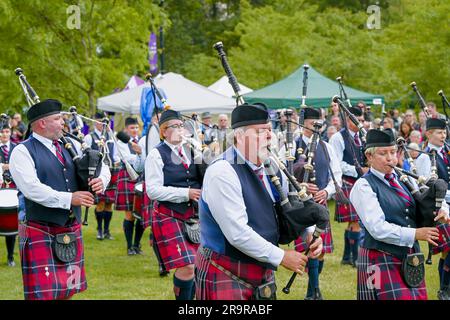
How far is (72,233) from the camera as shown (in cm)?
500

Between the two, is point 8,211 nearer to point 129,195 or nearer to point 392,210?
point 129,195

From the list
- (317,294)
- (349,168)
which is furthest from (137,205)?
(317,294)

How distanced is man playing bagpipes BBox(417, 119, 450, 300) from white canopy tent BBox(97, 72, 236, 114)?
270 inches

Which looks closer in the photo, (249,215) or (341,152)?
(249,215)

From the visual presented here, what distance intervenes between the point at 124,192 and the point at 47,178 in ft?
15.1

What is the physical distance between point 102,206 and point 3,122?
5.67ft

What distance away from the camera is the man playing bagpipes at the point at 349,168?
768cm

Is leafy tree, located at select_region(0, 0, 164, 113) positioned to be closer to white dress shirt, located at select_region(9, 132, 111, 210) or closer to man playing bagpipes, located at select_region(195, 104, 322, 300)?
white dress shirt, located at select_region(9, 132, 111, 210)

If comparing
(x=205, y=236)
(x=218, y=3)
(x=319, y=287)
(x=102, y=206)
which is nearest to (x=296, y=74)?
(x=102, y=206)

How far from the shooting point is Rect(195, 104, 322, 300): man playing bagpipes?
349 cm

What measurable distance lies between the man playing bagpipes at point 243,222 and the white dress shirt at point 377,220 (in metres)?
0.66

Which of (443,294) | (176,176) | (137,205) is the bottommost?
(443,294)

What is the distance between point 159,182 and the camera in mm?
5824

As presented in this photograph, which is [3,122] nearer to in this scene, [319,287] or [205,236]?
[319,287]
